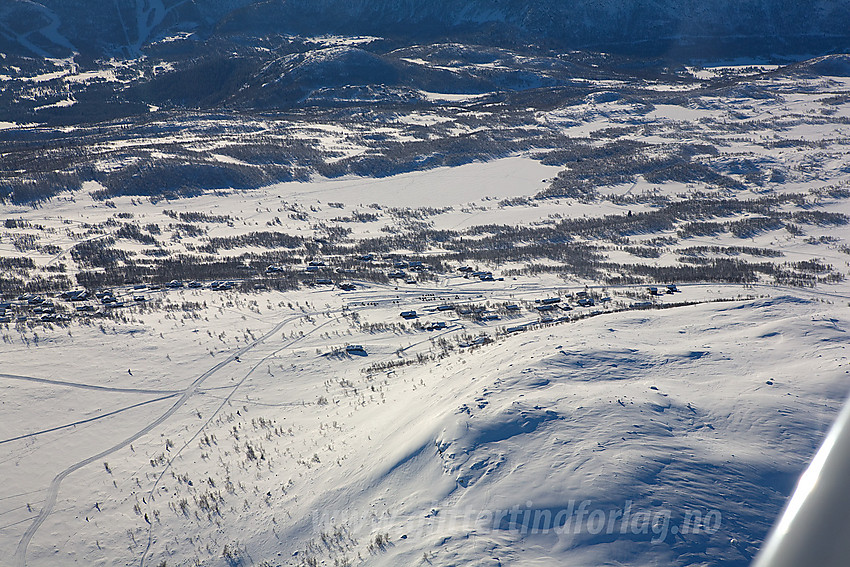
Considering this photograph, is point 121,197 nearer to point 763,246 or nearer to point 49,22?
point 763,246

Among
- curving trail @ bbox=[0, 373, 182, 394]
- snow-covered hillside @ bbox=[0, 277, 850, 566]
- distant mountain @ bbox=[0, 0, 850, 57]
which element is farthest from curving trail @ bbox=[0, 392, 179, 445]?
distant mountain @ bbox=[0, 0, 850, 57]

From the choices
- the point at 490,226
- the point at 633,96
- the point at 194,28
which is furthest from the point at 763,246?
the point at 194,28

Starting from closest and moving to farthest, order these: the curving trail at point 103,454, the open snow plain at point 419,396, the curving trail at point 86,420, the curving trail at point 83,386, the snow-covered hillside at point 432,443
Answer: the snow-covered hillside at point 432,443
the open snow plain at point 419,396
the curving trail at point 103,454
the curving trail at point 86,420
the curving trail at point 83,386

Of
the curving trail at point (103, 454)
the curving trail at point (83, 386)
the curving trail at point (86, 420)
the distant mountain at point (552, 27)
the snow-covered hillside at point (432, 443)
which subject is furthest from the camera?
the distant mountain at point (552, 27)

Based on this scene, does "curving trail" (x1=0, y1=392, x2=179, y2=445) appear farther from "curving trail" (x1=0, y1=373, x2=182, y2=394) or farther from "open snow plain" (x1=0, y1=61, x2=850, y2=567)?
"curving trail" (x1=0, y1=373, x2=182, y2=394)

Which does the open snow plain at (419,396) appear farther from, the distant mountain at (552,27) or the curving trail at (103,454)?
the distant mountain at (552,27)

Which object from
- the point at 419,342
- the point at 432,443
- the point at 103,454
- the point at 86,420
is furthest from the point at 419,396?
the point at 86,420

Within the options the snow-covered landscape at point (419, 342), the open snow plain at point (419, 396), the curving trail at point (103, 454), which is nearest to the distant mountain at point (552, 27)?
the snow-covered landscape at point (419, 342)

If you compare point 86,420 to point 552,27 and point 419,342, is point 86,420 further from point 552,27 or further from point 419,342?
point 552,27
